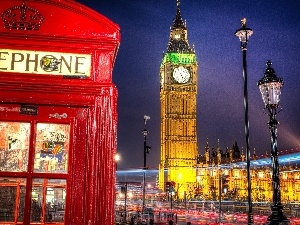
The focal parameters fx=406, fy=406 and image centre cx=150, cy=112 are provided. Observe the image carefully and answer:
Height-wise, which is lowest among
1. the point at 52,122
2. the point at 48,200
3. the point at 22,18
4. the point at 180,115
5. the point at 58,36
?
the point at 48,200

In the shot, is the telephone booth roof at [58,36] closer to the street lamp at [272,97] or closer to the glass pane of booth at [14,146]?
the glass pane of booth at [14,146]

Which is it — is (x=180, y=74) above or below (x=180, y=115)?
above

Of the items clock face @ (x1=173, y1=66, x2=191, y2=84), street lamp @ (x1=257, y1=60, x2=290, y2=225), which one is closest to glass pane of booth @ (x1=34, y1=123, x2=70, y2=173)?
street lamp @ (x1=257, y1=60, x2=290, y2=225)

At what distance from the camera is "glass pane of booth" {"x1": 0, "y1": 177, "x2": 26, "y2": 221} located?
271 centimetres

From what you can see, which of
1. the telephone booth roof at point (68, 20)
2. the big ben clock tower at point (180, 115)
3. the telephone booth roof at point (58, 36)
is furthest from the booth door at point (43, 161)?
the big ben clock tower at point (180, 115)

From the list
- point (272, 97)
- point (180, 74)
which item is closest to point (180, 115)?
point (180, 74)

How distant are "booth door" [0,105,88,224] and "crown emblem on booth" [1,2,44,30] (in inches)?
22.0

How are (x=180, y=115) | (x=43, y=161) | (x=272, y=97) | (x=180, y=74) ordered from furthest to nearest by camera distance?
(x=180, y=115), (x=180, y=74), (x=272, y=97), (x=43, y=161)

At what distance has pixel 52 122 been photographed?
272cm

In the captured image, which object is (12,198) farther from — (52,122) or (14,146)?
(52,122)

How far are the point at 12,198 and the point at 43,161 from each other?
369 mm

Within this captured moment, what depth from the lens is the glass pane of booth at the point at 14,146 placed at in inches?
104

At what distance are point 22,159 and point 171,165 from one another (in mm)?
63661

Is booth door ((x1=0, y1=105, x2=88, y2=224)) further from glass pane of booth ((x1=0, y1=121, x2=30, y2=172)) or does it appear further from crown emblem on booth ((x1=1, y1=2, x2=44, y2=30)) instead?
crown emblem on booth ((x1=1, y1=2, x2=44, y2=30))
